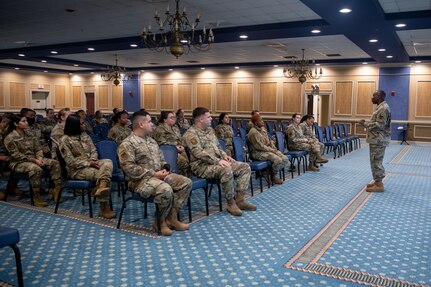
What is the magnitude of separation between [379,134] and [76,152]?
4.76m

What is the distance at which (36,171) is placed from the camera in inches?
215

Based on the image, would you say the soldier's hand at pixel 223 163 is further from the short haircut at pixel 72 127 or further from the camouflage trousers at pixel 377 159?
the camouflage trousers at pixel 377 159

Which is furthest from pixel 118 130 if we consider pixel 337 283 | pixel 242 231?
pixel 337 283

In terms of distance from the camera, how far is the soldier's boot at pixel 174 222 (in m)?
4.46

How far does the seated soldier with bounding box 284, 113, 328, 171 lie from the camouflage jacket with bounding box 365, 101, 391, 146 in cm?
196

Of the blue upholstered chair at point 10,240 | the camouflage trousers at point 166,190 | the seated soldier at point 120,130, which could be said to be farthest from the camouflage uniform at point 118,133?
the blue upholstered chair at point 10,240

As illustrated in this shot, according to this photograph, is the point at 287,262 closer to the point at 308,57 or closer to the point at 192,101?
the point at 308,57

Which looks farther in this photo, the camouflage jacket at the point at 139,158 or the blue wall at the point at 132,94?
the blue wall at the point at 132,94

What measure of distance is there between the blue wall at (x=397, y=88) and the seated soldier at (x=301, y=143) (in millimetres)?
8599

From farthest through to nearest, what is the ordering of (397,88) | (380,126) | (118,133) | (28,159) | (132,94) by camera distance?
(132,94), (397,88), (118,133), (380,126), (28,159)

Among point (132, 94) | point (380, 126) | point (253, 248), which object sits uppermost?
point (132, 94)

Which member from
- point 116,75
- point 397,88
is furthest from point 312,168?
point 116,75

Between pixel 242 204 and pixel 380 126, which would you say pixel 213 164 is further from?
pixel 380 126

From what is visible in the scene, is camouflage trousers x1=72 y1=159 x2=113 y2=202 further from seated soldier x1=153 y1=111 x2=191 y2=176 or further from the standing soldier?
the standing soldier
